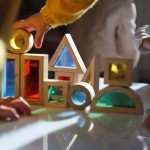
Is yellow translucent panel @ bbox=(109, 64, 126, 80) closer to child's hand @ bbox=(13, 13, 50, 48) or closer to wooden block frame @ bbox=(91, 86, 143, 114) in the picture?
wooden block frame @ bbox=(91, 86, 143, 114)

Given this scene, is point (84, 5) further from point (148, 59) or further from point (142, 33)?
point (148, 59)

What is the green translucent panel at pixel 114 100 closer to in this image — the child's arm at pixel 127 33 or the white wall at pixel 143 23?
the child's arm at pixel 127 33

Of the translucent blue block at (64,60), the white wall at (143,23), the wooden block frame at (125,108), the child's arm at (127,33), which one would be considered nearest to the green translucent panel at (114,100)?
the wooden block frame at (125,108)

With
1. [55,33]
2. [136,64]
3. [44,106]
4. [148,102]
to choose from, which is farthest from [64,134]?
[136,64]

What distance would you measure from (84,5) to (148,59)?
2.96ft

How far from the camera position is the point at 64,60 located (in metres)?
0.69

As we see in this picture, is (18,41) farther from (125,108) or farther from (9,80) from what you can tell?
(125,108)

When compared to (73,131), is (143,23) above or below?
above

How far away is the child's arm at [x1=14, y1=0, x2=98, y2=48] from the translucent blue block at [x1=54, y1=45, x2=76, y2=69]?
72 millimetres

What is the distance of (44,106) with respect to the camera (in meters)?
0.62

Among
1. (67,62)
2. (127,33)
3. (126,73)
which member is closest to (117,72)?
(126,73)

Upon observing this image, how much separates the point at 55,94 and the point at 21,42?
5.0 inches

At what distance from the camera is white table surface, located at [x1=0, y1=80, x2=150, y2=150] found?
1.30ft

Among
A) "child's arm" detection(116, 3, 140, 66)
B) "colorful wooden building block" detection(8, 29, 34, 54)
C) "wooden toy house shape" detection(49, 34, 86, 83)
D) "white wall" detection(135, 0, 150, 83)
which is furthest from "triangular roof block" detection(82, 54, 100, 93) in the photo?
"white wall" detection(135, 0, 150, 83)
